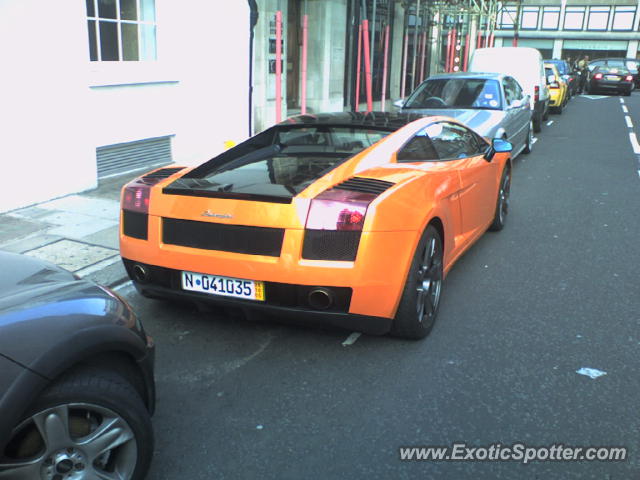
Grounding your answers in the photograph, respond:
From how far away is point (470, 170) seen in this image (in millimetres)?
5215

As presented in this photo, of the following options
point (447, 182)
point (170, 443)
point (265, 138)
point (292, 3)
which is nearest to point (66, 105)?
point (265, 138)

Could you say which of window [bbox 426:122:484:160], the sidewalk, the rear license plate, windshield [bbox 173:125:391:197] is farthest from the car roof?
the sidewalk

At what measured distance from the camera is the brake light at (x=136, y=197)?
405 cm

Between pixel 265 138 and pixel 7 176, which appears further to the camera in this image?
pixel 7 176

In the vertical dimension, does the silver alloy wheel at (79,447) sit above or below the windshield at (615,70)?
below

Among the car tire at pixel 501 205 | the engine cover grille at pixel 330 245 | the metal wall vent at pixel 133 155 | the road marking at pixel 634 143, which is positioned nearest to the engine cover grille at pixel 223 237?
the engine cover grille at pixel 330 245

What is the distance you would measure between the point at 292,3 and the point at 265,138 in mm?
10591

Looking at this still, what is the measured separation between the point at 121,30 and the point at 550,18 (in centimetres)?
5560

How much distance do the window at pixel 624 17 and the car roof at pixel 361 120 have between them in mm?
57075

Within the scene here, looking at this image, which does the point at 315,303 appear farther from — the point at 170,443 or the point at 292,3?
the point at 292,3

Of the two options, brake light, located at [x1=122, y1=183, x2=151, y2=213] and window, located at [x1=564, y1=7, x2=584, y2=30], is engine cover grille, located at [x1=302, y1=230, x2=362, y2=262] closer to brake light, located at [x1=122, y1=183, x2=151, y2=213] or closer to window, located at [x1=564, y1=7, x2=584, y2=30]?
brake light, located at [x1=122, y1=183, x2=151, y2=213]

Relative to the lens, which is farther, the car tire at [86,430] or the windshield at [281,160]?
the windshield at [281,160]

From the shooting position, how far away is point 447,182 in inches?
181

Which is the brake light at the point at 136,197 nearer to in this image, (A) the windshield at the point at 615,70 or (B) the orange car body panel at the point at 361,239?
(B) the orange car body panel at the point at 361,239
